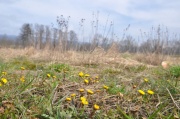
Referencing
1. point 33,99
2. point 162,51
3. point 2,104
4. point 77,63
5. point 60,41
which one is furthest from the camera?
point 162,51

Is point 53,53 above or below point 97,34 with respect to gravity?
below

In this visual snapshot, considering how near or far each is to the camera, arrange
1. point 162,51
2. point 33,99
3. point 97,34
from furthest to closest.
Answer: point 162,51
point 97,34
point 33,99

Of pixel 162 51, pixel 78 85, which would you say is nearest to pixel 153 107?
pixel 78 85

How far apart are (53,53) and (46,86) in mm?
6376

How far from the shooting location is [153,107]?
82.4 inches

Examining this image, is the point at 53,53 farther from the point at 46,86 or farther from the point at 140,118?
the point at 140,118

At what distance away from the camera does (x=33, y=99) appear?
2068 millimetres

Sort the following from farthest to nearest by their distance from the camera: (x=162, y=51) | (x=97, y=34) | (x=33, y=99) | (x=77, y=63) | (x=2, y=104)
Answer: (x=162, y=51) < (x=97, y=34) < (x=77, y=63) < (x=33, y=99) < (x=2, y=104)

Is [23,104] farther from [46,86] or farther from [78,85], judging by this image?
[78,85]

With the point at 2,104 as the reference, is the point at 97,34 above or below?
above

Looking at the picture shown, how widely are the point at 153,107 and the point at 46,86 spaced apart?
1.08 metres

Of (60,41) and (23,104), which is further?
(60,41)

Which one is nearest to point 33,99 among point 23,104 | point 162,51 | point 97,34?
point 23,104

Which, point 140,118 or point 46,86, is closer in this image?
point 140,118
